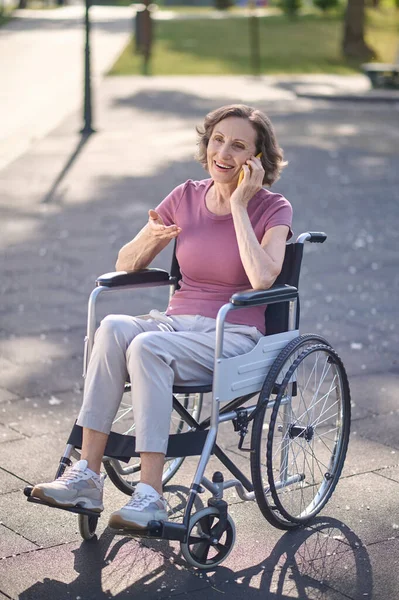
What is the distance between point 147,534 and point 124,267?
3.76ft

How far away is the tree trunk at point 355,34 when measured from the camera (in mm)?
29812

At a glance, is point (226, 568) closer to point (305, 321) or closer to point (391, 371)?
point (391, 371)

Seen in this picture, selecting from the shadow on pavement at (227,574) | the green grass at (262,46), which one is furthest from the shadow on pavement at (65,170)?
the green grass at (262,46)

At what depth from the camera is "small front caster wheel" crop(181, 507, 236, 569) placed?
3.63 metres

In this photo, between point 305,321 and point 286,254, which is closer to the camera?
point 286,254

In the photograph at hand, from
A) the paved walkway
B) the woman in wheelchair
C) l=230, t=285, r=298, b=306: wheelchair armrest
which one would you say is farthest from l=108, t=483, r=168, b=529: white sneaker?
the paved walkway

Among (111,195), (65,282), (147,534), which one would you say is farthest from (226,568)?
(111,195)

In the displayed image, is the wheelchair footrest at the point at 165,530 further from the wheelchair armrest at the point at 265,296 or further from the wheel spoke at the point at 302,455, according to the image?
the wheelchair armrest at the point at 265,296

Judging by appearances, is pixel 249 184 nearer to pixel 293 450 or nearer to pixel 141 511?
pixel 293 450

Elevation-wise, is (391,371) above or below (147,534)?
below

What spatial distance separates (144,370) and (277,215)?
787 millimetres

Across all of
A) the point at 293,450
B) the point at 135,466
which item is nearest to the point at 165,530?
the point at 135,466

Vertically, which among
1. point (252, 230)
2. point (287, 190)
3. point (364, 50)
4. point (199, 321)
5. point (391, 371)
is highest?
point (252, 230)

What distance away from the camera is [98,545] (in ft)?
12.8
